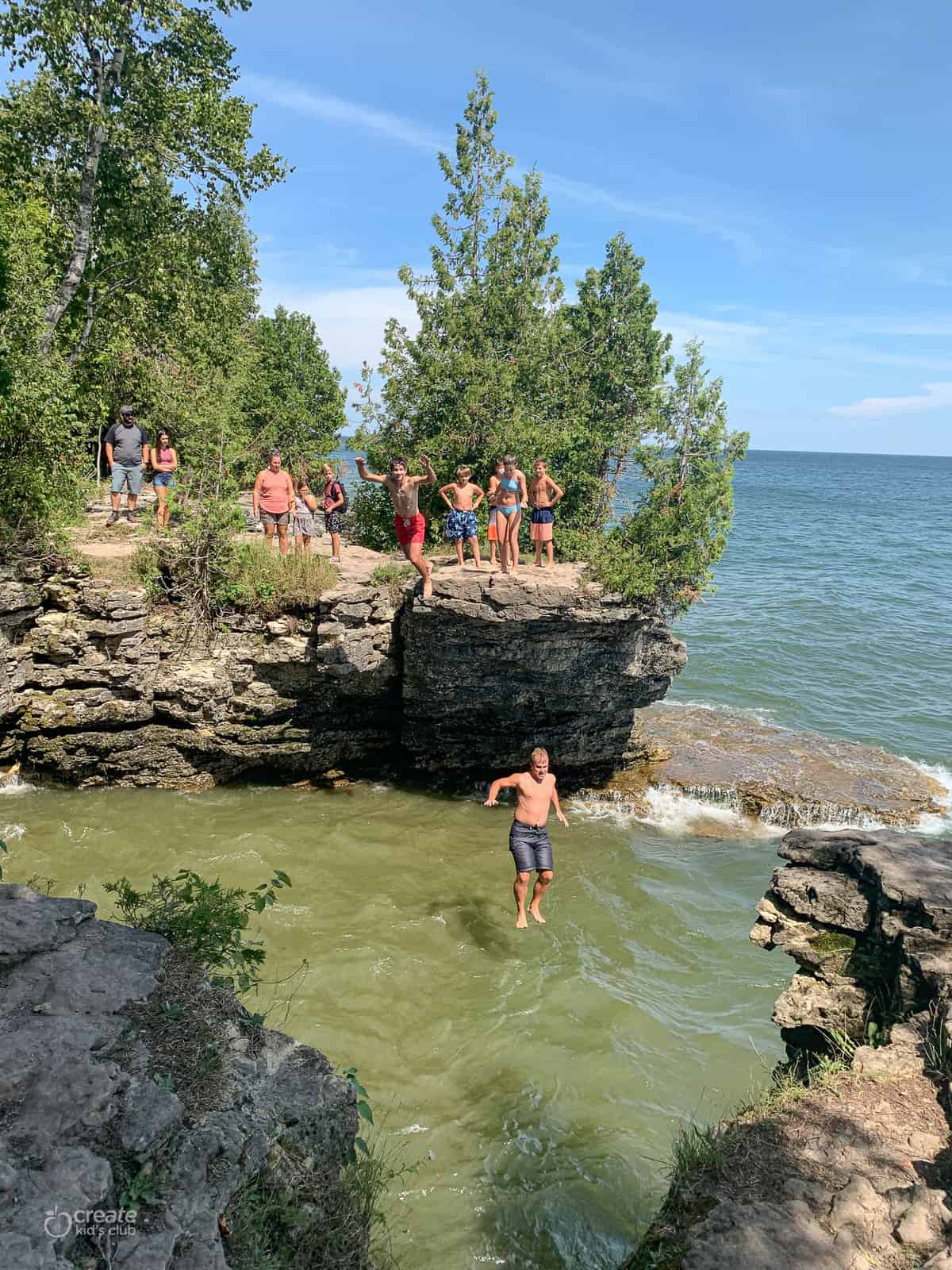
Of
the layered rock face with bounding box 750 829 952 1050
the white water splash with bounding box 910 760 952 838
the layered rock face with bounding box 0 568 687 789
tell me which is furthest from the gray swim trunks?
Result: the white water splash with bounding box 910 760 952 838

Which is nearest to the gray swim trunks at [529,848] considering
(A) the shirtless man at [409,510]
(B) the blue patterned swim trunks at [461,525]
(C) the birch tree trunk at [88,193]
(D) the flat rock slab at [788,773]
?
(A) the shirtless man at [409,510]

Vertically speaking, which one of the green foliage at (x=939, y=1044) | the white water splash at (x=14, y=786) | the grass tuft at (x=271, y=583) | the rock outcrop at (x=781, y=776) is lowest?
the rock outcrop at (x=781, y=776)

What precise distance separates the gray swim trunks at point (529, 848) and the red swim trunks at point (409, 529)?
4645mm

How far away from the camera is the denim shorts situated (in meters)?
13.9

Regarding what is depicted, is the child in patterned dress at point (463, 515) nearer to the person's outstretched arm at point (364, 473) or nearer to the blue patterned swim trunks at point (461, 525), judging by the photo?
the blue patterned swim trunks at point (461, 525)

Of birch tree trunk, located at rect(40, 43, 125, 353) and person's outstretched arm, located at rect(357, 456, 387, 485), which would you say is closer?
person's outstretched arm, located at rect(357, 456, 387, 485)

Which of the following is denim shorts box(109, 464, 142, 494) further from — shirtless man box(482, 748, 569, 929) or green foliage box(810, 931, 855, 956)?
green foliage box(810, 931, 855, 956)

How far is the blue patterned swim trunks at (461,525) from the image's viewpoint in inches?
484

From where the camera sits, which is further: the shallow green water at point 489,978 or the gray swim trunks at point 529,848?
the gray swim trunks at point 529,848

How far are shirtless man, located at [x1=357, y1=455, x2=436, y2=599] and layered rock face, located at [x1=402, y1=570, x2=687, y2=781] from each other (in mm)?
564

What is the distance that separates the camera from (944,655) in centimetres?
2405

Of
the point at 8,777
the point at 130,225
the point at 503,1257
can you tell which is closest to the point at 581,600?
the point at 503,1257

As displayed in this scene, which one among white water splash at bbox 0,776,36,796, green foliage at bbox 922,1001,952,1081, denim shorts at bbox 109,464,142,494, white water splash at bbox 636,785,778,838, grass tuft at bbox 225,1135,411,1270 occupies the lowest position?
white water splash at bbox 636,785,778,838

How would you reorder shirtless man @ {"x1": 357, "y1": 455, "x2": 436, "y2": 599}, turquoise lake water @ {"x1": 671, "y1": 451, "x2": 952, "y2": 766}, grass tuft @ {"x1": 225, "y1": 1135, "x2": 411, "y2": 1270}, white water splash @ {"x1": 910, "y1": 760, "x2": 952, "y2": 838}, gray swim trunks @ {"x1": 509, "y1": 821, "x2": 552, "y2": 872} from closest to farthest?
grass tuft @ {"x1": 225, "y1": 1135, "x2": 411, "y2": 1270} → gray swim trunks @ {"x1": 509, "y1": 821, "x2": 552, "y2": 872} → shirtless man @ {"x1": 357, "y1": 455, "x2": 436, "y2": 599} → white water splash @ {"x1": 910, "y1": 760, "x2": 952, "y2": 838} → turquoise lake water @ {"x1": 671, "y1": 451, "x2": 952, "y2": 766}
